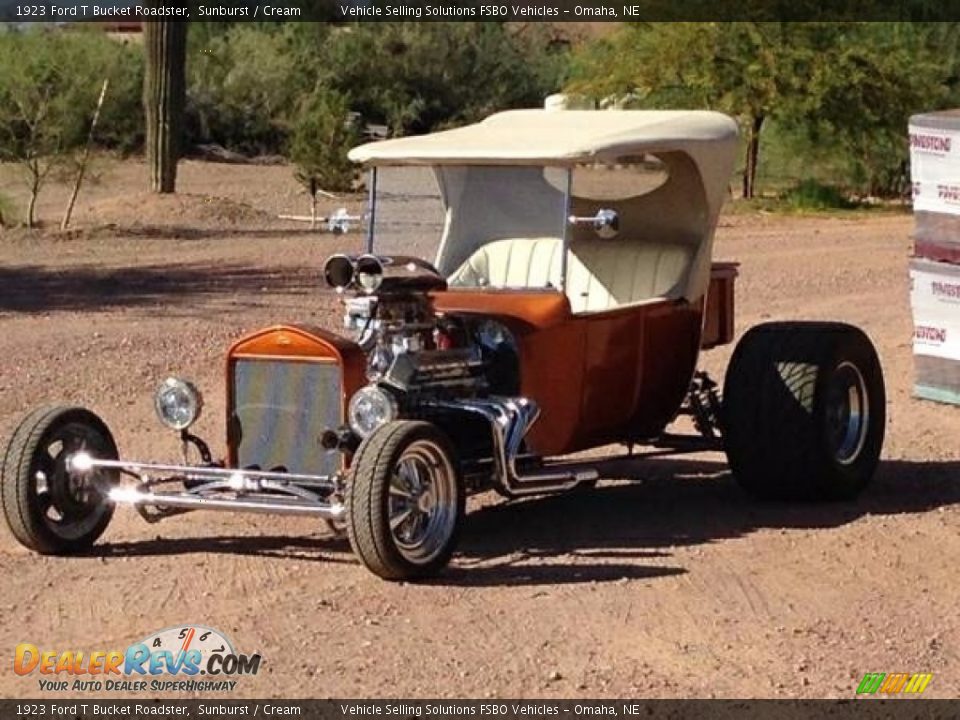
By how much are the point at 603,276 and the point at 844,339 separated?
1188 mm

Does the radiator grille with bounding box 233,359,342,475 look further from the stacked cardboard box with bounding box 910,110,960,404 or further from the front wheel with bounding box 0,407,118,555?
the stacked cardboard box with bounding box 910,110,960,404

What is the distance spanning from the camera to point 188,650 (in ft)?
23.4

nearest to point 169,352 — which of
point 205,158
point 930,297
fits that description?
point 930,297

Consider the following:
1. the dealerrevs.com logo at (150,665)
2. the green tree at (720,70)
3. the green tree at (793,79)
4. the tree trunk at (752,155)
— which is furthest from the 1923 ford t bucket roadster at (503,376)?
the tree trunk at (752,155)

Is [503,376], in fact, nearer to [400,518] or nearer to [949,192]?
[400,518]

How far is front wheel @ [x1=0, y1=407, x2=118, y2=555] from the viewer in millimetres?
8430

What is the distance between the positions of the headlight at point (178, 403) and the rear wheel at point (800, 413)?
2520 millimetres

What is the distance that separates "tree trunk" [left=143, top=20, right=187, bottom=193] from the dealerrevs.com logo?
20.0m

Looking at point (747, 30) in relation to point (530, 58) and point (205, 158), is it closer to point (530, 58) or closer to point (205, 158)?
point (205, 158)

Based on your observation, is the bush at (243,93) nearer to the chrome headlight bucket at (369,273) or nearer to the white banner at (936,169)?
the white banner at (936,169)

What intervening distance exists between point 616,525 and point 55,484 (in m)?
2.51

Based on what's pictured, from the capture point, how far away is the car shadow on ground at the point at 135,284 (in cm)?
1794

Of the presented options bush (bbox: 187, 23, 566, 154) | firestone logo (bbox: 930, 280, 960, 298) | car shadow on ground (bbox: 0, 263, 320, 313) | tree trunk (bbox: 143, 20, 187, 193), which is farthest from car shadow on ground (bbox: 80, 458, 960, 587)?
bush (bbox: 187, 23, 566, 154)

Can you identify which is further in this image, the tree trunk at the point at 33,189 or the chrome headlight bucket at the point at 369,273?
the tree trunk at the point at 33,189
